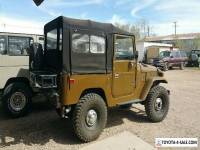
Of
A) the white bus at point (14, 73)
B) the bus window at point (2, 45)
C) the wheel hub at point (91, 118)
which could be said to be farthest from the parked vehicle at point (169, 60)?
the wheel hub at point (91, 118)

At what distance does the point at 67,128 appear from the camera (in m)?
7.15

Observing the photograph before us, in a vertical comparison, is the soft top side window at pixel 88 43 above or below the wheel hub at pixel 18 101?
above

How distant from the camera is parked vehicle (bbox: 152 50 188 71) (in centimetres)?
2580

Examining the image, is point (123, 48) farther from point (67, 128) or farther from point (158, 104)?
point (67, 128)

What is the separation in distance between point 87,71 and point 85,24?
3.21ft

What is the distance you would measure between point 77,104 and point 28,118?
8.23 ft

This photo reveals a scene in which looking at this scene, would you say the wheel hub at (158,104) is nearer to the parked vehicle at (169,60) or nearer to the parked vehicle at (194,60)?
the parked vehicle at (169,60)

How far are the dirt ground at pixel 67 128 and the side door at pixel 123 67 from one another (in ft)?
3.11

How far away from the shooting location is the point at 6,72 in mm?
7984

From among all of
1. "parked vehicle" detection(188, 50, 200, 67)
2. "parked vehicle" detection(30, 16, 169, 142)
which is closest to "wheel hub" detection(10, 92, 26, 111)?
"parked vehicle" detection(30, 16, 169, 142)

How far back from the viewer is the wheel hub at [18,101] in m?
8.05

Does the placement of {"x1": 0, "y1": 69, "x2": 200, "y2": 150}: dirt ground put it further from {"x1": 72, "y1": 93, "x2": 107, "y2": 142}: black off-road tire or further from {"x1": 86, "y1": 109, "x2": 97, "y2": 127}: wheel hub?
{"x1": 86, "y1": 109, "x2": 97, "y2": 127}: wheel hub

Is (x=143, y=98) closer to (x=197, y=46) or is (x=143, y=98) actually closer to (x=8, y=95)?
(x=8, y=95)

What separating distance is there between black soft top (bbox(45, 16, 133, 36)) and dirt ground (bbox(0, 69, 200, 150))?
2.31 m
